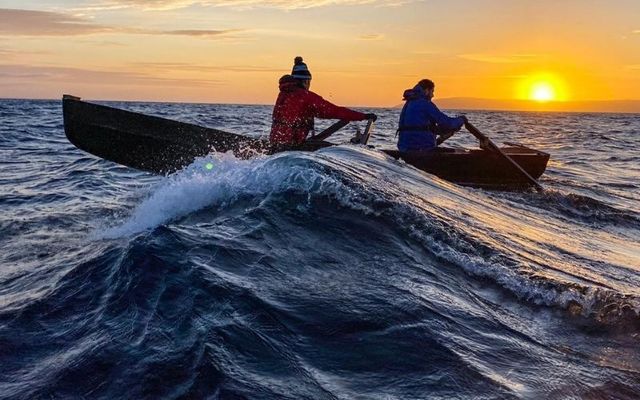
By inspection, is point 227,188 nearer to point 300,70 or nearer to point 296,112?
point 296,112

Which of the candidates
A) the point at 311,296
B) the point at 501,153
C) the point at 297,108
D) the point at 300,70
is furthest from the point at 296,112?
the point at 311,296

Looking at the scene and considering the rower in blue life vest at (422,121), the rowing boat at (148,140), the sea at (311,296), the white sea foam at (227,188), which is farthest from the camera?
the rower in blue life vest at (422,121)

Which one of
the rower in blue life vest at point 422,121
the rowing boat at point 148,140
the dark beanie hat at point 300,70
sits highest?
the dark beanie hat at point 300,70

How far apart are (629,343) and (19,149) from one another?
68.5 feet

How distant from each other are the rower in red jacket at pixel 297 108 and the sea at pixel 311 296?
2.76 meters

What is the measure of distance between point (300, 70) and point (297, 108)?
75 centimetres

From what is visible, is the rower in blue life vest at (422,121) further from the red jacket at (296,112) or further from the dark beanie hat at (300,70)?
the dark beanie hat at (300,70)

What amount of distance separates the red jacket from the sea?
275 centimetres

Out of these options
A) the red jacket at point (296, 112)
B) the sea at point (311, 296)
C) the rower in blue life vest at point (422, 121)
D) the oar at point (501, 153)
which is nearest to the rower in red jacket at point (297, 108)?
the red jacket at point (296, 112)

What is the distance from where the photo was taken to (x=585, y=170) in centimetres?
1969

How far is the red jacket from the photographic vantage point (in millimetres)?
11539

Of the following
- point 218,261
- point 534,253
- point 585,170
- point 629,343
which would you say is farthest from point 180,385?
point 585,170

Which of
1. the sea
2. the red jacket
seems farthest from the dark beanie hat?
the sea

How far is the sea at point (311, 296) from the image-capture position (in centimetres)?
368
